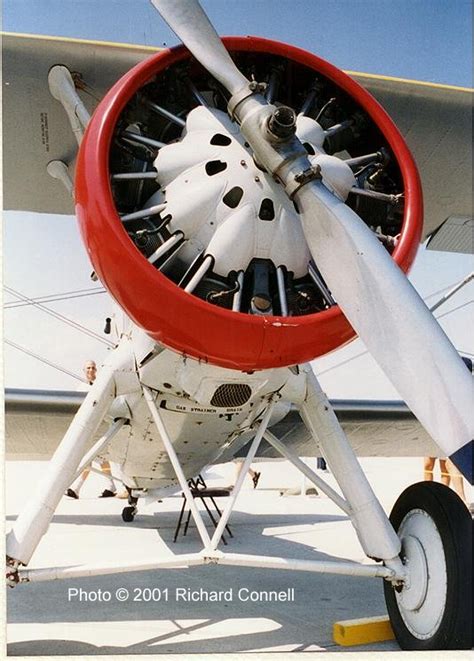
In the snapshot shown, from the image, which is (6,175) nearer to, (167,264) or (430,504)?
(167,264)

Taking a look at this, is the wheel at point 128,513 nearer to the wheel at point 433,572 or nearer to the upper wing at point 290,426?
the upper wing at point 290,426

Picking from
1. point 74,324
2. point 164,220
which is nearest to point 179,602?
point 74,324

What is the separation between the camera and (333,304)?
2553 mm

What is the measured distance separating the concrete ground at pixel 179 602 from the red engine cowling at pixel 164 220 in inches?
50.0

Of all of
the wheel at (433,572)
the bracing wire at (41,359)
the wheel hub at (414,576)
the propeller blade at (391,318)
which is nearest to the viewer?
the propeller blade at (391,318)

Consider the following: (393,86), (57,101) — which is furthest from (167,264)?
(393,86)

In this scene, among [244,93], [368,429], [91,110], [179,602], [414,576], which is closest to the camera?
[244,93]

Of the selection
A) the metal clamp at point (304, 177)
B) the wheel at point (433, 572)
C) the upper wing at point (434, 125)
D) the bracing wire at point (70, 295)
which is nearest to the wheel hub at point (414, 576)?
the wheel at point (433, 572)

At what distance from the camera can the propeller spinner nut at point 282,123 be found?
7.22 ft

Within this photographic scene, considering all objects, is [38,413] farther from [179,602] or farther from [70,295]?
[179,602]

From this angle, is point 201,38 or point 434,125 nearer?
point 201,38

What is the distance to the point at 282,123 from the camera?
2205 mm

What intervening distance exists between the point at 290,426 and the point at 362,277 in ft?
10.8

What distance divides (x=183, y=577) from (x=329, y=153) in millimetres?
2883
